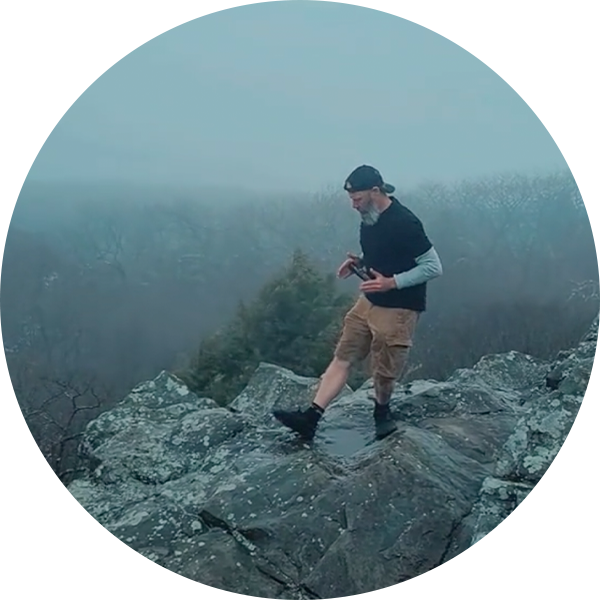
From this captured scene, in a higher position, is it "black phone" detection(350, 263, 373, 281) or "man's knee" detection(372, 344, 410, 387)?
"black phone" detection(350, 263, 373, 281)

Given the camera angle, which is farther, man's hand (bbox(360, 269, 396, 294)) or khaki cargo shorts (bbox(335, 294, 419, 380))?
khaki cargo shorts (bbox(335, 294, 419, 380))

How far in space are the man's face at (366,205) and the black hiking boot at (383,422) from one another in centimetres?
192

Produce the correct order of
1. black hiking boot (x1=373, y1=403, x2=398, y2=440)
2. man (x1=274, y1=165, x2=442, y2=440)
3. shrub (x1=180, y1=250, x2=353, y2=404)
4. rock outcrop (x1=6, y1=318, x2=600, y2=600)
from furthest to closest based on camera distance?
shrub (x1=180, y1=250, x2=353, y2=404) < black hiking boot (x1=373, y1=403, x2=398, y2=440) < man (x1=274, y1=165, x2=442, y2=440) < rock outcrop (x1=6, y1=318, x2=600, y2=600)

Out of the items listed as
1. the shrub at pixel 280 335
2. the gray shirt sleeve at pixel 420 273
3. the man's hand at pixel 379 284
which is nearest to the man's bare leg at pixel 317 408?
the man's hand at pixel 379 284

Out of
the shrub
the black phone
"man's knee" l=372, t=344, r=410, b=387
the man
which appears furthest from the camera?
the shrub

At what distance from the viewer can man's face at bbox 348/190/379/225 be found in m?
6.68

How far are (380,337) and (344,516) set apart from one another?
173cm

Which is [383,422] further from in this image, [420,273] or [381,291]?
[420,273]

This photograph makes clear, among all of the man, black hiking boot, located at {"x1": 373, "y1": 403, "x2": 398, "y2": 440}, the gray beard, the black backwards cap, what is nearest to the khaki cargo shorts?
the man

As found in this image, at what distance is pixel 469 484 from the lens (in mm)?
6355

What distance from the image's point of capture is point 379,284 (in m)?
6.56

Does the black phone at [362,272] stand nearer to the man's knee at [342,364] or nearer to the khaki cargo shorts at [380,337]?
the khaki cargo shorts at [380,337]

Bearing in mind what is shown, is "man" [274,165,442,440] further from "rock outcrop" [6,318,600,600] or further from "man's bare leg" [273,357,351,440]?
"rock outcrop" [6,318,600,600]

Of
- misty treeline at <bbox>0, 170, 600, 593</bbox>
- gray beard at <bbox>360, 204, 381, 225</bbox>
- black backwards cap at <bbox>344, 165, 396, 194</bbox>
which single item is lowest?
misty treeline at <bbox>0, 170, 600, 593</bbox>
